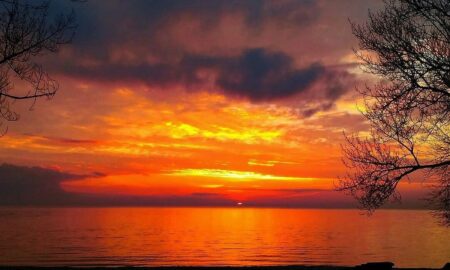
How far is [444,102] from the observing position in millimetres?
15359

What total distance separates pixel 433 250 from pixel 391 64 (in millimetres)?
57857

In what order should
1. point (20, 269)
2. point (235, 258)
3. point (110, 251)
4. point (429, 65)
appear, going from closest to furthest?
point (429, 65), point (20, 269), point (235, 258), point (110, 251)

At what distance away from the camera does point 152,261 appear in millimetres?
47000

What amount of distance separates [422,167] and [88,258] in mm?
41376

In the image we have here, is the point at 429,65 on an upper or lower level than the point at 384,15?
lower

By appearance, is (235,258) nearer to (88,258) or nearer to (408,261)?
(88,258)

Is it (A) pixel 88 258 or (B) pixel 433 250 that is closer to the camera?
(A) pixel 88 258

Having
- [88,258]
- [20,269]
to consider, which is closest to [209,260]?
[88,258]

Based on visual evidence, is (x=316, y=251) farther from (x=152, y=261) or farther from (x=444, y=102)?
(x=444, y=102)

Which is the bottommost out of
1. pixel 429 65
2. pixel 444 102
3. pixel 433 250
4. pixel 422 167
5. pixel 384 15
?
pixel 433 250

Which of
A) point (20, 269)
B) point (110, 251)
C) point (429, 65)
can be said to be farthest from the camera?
point (110, 251)

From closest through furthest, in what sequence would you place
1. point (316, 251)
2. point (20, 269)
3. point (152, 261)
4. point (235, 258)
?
point (20, 269) < point (152, 261) < point (235, 258) < point (316, 251)

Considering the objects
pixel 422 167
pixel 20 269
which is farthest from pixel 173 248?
pixel 422 167

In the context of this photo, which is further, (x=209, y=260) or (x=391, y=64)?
(x=209, y=260)
